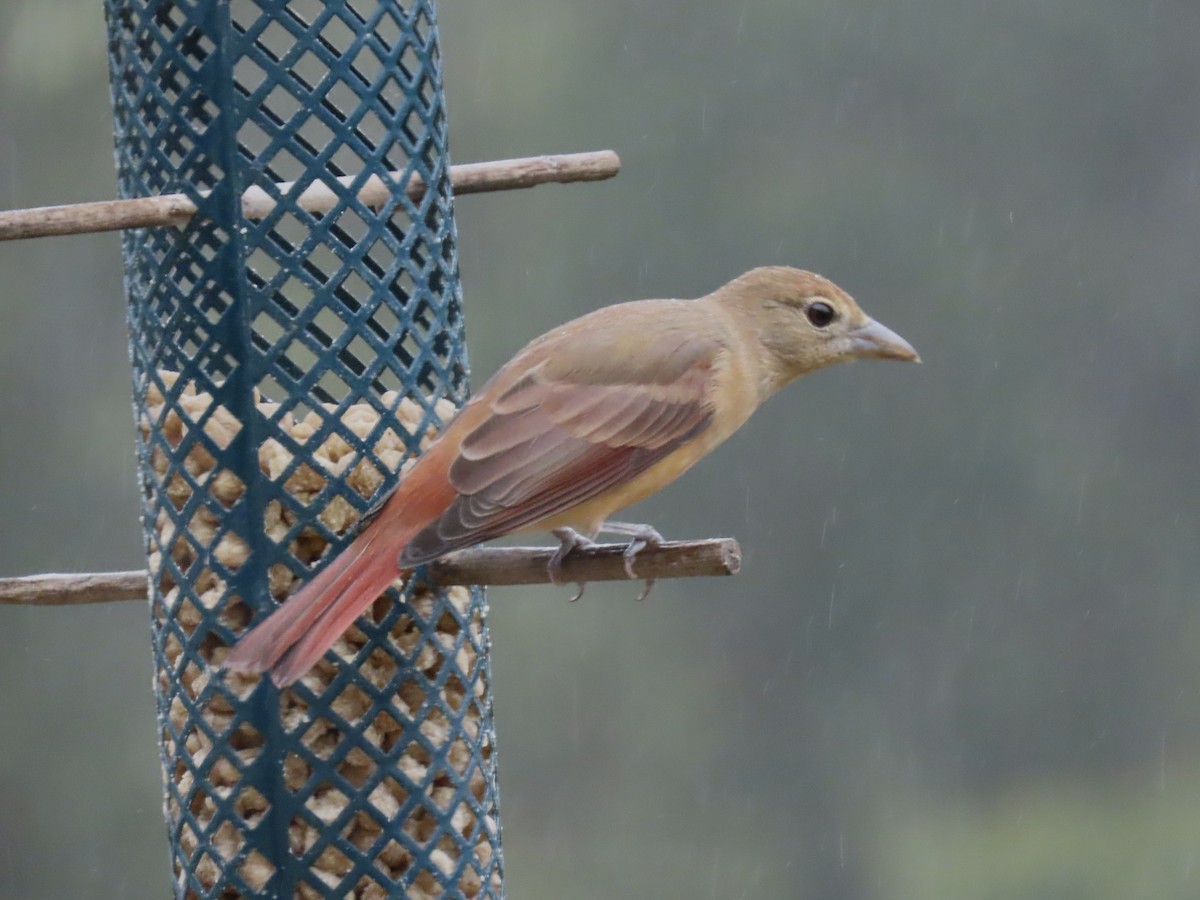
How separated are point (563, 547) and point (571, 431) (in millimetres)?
276

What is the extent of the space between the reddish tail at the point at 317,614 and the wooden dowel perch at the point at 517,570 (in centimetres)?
25

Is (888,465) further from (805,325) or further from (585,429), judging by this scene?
(585,429)

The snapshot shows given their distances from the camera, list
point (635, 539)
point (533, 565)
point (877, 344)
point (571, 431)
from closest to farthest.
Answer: point (533, 565)
point (635, 539)
point (571, 431)
point (877, 344)

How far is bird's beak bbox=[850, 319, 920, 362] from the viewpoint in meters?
5.09

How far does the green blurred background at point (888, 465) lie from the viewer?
1872cm

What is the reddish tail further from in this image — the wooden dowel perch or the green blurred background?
the green blurred background

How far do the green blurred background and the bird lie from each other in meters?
12.4

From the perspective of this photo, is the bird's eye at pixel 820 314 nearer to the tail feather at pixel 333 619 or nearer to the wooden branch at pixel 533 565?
the wooden branch at pixel 533 565

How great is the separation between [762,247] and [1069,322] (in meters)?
3.60

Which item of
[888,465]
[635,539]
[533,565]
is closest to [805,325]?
[635,539]

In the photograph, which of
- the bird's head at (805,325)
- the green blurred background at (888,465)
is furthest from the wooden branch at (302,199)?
the green blurred background at (888,465)

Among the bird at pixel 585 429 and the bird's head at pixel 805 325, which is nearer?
the bird at pixel 585 429

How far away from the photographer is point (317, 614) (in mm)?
3902

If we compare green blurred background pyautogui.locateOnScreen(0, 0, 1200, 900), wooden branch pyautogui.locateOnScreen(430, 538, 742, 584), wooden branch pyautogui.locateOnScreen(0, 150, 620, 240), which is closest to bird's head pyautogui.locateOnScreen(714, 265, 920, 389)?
wooden branch pyautogui.locateOnScreen(0, 150, 620, 240)
